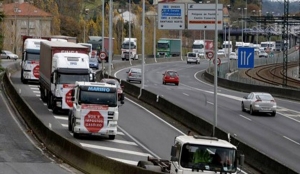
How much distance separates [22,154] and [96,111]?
14.6ft

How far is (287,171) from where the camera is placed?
80.7 ft

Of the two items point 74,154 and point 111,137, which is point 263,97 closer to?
point 111,137

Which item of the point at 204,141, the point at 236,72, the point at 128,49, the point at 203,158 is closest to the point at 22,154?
the point at 204,141

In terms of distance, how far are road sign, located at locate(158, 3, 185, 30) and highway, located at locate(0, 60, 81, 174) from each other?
2792 centimetres

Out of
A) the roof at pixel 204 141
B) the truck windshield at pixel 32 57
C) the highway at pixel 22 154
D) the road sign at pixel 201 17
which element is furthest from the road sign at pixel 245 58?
the roof at pixel 204 141

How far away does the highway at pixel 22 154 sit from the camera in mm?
26781

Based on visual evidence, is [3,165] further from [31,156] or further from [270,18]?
→ [270,18]

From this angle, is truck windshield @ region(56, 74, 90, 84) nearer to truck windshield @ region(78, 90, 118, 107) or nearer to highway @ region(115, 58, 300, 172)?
highway @ region(115, 58, 300, 172)

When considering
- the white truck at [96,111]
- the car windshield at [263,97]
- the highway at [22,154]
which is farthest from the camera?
the car windshield at [263,97]

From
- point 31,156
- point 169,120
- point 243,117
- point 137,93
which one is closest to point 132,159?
point 31,156

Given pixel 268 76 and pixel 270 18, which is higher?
pixel 270 18

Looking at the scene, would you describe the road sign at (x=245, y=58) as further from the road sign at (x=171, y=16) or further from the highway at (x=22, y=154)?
the highway at (x=22, y=154)

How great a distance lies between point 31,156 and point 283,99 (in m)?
36.9

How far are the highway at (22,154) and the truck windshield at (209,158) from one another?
7618 millimetres
